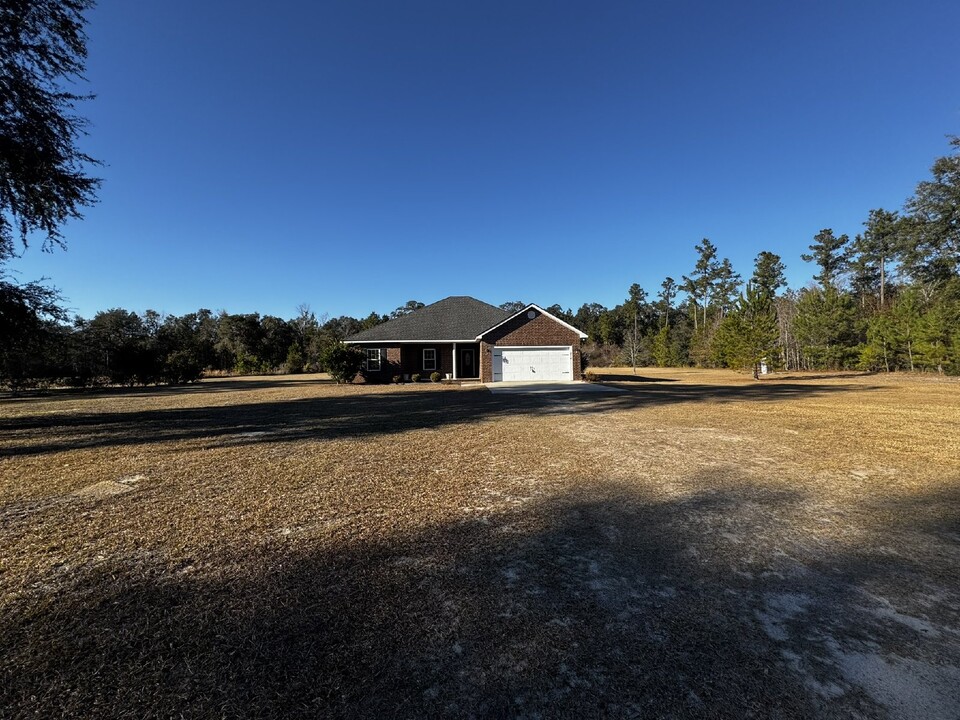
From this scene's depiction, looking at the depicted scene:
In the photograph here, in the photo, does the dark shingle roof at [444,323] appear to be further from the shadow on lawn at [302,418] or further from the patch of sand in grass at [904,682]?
the patch of sand in grass at [904,682]

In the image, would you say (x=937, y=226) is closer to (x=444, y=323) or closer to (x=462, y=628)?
(x=444, y=323)

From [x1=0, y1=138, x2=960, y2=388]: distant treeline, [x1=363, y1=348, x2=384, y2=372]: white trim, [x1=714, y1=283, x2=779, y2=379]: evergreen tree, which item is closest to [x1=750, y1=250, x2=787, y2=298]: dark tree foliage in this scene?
[x1=0, y1=138, x2=960, y2=388]: distant treeline

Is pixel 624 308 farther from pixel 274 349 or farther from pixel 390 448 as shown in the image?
pixel 390 448

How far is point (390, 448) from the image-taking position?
784 centimetres

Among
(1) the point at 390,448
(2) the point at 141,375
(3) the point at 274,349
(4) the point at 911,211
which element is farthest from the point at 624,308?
(1) the point at 390,448

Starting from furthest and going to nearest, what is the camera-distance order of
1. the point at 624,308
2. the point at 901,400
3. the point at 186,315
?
the point at 624,308, the point at 186,315, the point at 901,400

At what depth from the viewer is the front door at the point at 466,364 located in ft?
88.8

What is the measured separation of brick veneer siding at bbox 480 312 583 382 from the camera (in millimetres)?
24172

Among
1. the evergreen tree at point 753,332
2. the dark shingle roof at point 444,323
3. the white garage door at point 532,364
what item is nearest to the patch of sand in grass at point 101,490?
the white garage door at point 532,364

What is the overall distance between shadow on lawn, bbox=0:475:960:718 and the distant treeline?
36.2 feet

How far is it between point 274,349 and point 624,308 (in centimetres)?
5294

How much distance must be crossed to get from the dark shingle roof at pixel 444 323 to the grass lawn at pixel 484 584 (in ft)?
62.8

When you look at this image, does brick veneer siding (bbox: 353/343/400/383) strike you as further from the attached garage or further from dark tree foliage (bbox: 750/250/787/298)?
dark tree foliage (bbox: 750/250/787/298)

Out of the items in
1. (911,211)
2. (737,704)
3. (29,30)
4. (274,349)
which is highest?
(911,211)
